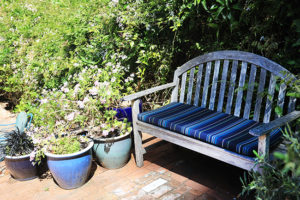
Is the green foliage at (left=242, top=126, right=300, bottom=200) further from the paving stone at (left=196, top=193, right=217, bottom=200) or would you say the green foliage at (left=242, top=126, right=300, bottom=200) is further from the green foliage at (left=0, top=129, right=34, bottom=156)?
the green foliage at (left=0, top=129, right=34, bottom=156)

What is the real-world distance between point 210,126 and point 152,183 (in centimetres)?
86

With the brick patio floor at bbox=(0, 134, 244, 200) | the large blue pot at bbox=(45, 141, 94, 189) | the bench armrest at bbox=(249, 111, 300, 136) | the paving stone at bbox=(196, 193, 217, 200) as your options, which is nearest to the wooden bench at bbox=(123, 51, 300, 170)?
the bench armrest at bbox=(249, 111, 300, 136)

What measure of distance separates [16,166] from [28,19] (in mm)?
3870

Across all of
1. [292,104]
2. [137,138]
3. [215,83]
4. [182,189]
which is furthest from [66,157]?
[292,104]

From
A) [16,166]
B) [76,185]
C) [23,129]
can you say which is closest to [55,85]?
[23,129]

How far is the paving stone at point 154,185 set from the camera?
267 centimetres

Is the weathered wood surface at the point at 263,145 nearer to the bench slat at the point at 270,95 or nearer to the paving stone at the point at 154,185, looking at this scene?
the bench slat at the point at 270,95

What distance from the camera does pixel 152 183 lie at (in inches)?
109

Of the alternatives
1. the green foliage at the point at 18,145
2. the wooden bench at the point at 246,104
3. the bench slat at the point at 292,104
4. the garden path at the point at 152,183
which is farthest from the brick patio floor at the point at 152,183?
the bench slat at the point at 292,104

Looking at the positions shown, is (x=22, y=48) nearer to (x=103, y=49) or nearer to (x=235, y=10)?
(x=103, y=49)

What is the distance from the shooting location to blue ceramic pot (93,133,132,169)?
2912mm

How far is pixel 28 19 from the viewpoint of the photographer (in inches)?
224

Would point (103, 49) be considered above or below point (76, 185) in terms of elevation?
above

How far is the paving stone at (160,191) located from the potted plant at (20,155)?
49.2 inches
